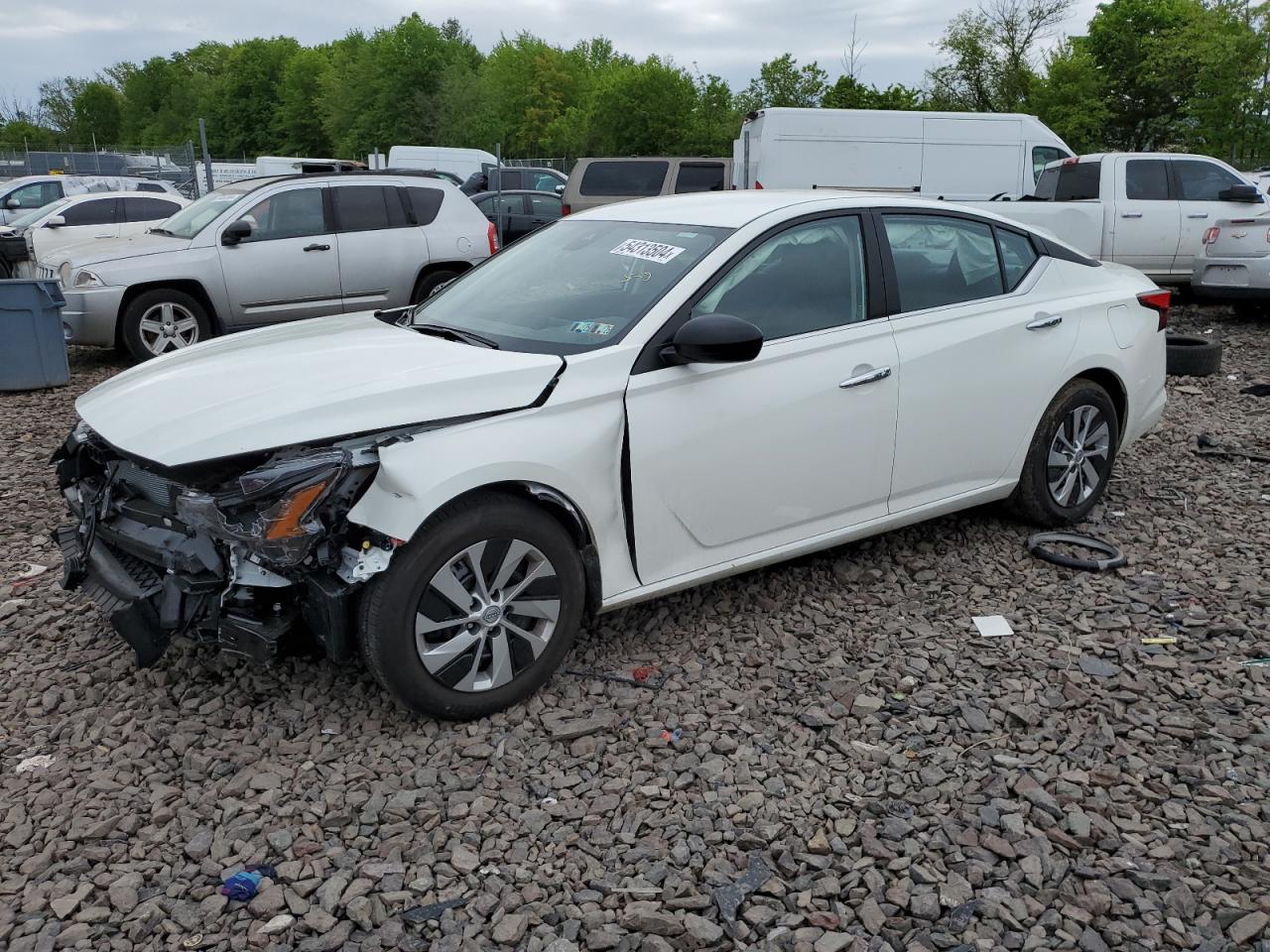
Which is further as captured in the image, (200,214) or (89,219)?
(89,219)

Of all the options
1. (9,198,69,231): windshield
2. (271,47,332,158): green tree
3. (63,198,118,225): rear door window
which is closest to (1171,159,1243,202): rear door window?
(63,198,118,225): rear door window

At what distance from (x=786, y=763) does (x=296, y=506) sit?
1.73 meters

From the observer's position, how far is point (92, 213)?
16.4m

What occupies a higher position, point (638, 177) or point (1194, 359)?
point (638, 177)

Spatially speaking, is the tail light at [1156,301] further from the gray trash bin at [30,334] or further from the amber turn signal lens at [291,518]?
the gray trash bin at [30,334]

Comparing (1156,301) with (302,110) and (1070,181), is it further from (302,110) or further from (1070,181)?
(302,110)

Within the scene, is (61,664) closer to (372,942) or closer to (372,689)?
(372,689)

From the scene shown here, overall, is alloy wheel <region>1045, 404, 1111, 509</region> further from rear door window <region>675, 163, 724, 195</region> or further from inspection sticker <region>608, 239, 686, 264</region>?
rear door window <region>675, 163, 724, 195</region>

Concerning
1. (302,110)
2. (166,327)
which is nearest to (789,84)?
(166,327)

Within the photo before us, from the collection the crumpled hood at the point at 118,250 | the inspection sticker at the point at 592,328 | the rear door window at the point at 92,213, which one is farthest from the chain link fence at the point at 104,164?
the inspection sticker at the point at 592,328

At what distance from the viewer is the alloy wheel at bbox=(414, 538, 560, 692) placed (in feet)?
11.2

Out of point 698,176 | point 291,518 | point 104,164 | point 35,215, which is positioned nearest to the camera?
point 291,518

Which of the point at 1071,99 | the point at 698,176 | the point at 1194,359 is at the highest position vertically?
the point at 1071,99

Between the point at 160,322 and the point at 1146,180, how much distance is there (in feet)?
37.8
